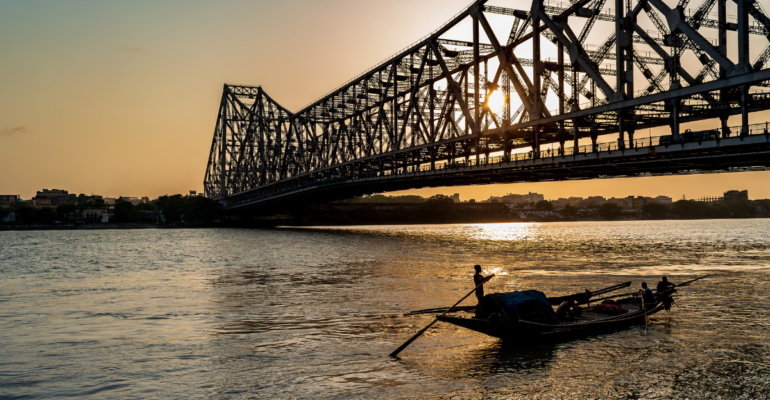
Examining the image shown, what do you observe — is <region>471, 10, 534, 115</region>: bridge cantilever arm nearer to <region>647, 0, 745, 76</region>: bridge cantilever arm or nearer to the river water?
<region>647, 0, 745, 76</region>: bridge cantilever arm

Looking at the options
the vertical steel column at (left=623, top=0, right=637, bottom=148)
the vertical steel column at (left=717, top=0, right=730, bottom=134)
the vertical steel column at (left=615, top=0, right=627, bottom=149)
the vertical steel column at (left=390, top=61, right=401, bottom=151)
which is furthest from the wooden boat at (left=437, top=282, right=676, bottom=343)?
the vertical steel column at (left=390, top=61, right=401, bottom=151)

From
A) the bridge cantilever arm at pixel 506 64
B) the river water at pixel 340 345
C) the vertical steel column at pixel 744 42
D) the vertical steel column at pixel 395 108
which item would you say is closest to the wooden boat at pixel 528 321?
the river water at pixel 340 345

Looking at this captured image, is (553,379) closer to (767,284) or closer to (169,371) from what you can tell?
(169,371)

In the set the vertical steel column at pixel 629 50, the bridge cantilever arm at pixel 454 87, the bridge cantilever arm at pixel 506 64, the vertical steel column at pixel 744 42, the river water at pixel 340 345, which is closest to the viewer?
the river water at pixel 340 345

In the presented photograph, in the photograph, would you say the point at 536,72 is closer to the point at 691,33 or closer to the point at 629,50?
the point at 629,50

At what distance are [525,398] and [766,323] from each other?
44.6 ft

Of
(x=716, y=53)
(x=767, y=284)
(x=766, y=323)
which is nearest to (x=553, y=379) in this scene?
(x=766, y=323)

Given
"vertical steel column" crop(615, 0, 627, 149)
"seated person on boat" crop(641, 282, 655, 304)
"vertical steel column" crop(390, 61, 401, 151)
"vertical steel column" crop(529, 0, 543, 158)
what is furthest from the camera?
"vertical steel column" crop(390, 61, 401, 151)

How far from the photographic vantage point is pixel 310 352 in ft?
60.6

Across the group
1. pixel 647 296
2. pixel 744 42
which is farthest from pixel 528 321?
pixel 744 42

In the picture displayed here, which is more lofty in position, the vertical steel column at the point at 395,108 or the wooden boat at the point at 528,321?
A: the vertical steel column at the point at 395,108

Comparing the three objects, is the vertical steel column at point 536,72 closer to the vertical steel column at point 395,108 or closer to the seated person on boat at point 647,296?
the seated person on boat at point 647,296

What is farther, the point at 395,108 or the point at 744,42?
the point at 395,108

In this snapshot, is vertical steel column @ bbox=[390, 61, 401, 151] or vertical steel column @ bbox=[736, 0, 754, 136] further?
vertical steel column @ bbox=[390, 61, 401, 151]
